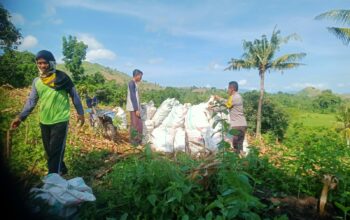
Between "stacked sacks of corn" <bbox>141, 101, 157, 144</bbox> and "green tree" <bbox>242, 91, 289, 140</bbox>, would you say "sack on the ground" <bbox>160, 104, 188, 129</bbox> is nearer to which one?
"stacked sacks of corn" <bbox>141, 101, 157, 144</bbox>

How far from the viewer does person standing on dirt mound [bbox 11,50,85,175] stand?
12.7 feet

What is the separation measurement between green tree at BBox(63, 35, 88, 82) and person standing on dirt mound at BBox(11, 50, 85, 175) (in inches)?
1129

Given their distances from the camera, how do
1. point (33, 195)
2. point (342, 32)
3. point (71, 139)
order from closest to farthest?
point (33, 195)
point (71, 139)
point (342, 32)

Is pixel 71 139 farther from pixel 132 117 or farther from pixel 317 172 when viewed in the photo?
pixel 317 172

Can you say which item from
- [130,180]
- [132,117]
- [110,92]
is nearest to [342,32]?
[132,117]

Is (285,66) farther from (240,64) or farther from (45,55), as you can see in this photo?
(45,55)

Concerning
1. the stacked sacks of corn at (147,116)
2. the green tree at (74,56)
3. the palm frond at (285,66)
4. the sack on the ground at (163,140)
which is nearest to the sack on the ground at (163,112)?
the stacked sacks of corn at (147,116)

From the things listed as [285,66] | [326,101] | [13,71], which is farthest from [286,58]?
[326,101]

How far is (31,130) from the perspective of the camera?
6008 millimetres

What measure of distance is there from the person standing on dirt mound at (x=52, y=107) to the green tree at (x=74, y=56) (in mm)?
28689

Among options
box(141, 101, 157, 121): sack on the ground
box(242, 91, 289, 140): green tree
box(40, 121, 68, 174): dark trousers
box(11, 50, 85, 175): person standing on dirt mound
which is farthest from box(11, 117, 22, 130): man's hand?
box(242, 91, 289, 140): green tree

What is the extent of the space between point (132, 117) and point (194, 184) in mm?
4411

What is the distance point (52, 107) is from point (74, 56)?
29978mm

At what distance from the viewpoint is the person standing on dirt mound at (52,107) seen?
152 inches
